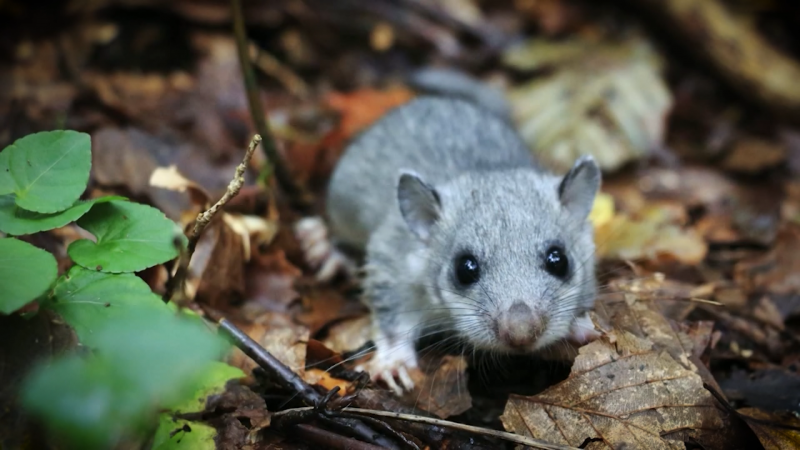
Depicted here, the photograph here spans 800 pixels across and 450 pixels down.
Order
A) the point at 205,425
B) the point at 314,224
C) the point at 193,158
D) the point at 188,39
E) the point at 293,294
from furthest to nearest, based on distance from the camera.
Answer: the point at 188,39 < the point at 314,224 < the point at 193,158 < the point at 293,294 < the point at 205,425

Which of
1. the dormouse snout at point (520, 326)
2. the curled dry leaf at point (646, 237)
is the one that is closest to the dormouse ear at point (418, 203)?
the dormouse snout at point (520, 326)

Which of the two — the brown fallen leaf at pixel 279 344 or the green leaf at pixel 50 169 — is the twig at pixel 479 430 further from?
the green leaf at pixel 50 169

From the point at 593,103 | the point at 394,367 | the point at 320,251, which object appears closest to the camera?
the point at 394,367

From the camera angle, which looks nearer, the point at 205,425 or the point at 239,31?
the point at 205,425

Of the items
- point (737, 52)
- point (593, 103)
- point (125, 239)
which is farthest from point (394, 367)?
point (737, 52)

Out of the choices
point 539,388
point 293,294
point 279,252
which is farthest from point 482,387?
point 279,252

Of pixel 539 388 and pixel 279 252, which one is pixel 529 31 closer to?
→ pixel 279 252

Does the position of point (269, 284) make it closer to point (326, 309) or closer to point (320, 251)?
point (326, 309)
